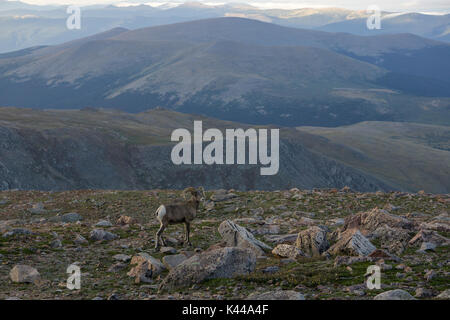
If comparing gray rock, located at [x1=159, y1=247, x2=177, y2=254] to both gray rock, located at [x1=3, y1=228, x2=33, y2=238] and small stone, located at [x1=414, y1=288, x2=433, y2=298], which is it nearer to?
gray rock, located at [x1=3, y1=228, x2=33, y2=238]

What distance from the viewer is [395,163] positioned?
151 m

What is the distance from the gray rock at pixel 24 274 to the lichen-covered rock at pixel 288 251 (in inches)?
290

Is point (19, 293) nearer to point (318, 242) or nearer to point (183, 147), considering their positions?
point (318, 242)

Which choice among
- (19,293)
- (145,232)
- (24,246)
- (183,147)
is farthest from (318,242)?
(183,147)

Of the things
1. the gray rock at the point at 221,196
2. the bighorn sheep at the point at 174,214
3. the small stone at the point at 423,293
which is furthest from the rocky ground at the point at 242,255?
the gray rock at the point at 221,196

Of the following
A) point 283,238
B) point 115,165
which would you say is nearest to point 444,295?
point 283,238

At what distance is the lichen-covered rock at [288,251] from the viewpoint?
15.5 m

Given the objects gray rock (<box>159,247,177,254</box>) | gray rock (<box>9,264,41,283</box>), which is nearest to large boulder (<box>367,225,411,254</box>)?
gray rock (<box>159,247,177,254</box>)

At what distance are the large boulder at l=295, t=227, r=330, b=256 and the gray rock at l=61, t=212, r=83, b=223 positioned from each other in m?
13.3

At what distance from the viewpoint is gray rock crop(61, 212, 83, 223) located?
24.9m

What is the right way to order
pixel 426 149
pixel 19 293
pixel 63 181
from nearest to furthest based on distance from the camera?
pixel 19 293 < pixel 63 181 < pixel 426 149

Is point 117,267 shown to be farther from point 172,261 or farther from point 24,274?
point 24,274
